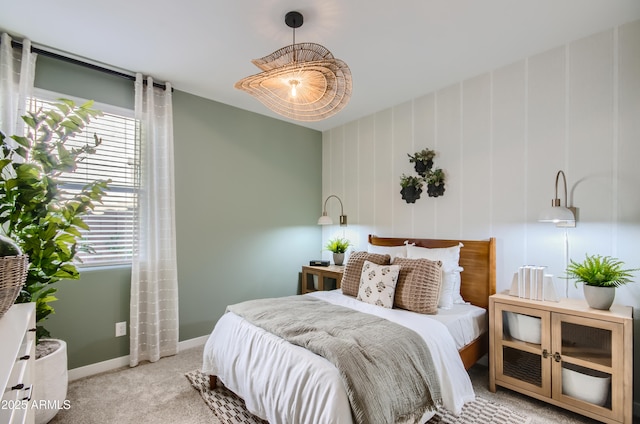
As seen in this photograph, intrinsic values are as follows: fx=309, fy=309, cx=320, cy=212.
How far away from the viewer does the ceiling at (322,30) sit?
2.00 metres

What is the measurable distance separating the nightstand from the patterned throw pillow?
0.85 metres

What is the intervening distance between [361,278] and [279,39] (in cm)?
207

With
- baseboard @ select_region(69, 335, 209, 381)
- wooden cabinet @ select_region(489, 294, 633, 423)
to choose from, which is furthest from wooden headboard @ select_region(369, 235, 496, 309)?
baseboard @ select_region(69, 335, 209, 381)

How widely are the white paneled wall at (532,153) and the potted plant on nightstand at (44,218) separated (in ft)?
9.65

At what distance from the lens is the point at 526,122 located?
2623 millimetres

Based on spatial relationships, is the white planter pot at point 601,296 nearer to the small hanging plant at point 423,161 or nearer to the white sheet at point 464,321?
the white sheet at point 464,321

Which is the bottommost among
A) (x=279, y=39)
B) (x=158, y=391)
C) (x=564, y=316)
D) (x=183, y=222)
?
(x=158, y=391)

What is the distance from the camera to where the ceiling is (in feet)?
6.55

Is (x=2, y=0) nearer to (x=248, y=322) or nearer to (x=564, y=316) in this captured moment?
(x=248, y=322)

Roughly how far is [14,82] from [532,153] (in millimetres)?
4161

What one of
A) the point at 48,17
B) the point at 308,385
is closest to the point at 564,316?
the point at 308,385

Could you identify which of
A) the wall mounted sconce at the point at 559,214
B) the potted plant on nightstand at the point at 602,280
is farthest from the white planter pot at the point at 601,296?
the wall mounted sconce at the point at 559,214

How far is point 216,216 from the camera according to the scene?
3.50m

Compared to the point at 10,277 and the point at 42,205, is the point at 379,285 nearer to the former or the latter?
the point at 10,277
